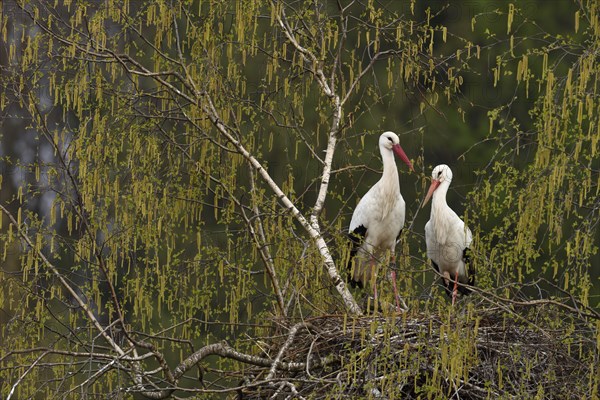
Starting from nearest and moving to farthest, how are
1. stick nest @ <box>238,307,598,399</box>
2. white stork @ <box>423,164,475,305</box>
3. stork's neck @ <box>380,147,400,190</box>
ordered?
stick nest @ <box>238,307,598,399</box>
stork's neck @ <box>380,147,400,190</box>
white stork @ <box>423,164,475,305</box>

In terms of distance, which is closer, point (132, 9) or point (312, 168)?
point (312, 168)

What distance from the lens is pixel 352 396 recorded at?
6434mm

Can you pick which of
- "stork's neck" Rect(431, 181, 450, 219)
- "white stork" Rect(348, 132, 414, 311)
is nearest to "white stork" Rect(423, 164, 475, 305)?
"stork's neck" Rect(431, 181, 450, 219)

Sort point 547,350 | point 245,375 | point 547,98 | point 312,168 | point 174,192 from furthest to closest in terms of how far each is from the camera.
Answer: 1. point 312,168
2. point 174,192
3. point 245,375
4. point 547,350
5. point 547,98

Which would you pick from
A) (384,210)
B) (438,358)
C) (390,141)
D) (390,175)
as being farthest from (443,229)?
(438,358)

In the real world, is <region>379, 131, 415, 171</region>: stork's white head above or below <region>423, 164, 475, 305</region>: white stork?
above

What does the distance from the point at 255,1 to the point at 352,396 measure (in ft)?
8.60

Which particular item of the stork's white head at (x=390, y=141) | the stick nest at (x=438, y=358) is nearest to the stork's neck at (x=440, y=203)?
the stork's white head at (x=390, y=141)

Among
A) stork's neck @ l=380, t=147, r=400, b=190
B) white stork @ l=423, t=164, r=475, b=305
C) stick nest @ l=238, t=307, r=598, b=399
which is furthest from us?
white stork @ l=423, t=164, r=475, b=305

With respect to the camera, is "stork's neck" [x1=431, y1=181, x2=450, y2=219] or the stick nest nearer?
the stick nest

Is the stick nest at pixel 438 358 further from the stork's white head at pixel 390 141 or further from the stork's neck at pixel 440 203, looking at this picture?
the stork's white head at pixel 390 141

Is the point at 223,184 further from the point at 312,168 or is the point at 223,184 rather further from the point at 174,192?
the point at 312,168

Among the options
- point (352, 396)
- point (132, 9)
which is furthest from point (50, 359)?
point (132, 9)

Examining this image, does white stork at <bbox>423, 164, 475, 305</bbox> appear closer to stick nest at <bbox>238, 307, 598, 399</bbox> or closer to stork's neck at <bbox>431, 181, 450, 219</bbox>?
stork's neck at <bbox>431, 181, 450, 219</bbox>
